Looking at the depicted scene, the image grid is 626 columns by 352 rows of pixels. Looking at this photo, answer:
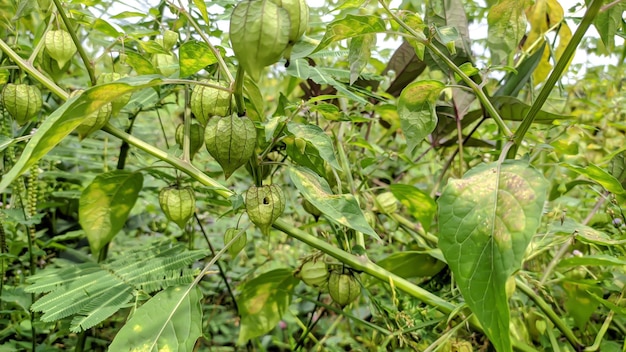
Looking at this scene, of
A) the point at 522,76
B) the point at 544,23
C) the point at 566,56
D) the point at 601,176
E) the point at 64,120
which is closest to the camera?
the point at 64,120

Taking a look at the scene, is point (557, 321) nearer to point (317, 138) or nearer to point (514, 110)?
point (514, 110)

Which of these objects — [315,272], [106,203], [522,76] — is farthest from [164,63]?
[522,76]

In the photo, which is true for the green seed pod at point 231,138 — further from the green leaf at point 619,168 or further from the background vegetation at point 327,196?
the green leaf at point 619,168

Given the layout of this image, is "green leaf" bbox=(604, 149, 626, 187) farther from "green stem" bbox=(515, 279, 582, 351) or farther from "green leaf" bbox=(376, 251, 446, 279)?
"green leaf" bbox=(376, 251, 446, 279)

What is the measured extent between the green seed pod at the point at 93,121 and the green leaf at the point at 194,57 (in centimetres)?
15

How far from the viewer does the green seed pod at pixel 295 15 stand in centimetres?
55

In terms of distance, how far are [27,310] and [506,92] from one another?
1093mm

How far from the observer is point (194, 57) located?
701 millimetres

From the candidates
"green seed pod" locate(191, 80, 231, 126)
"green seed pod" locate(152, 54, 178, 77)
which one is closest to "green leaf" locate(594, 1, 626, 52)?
"green seed pod" locate(191, 80, 231, 126)

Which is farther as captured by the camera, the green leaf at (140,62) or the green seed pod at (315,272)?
the green seed pod at (315,272)

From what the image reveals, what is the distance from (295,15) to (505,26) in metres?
0.52

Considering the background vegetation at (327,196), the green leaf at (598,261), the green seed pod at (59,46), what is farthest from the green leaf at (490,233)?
the green seed pod at (59,46)

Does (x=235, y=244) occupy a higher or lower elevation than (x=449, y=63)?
lower

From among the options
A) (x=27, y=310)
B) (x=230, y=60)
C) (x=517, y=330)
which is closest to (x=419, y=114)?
(x=230, y=60)
